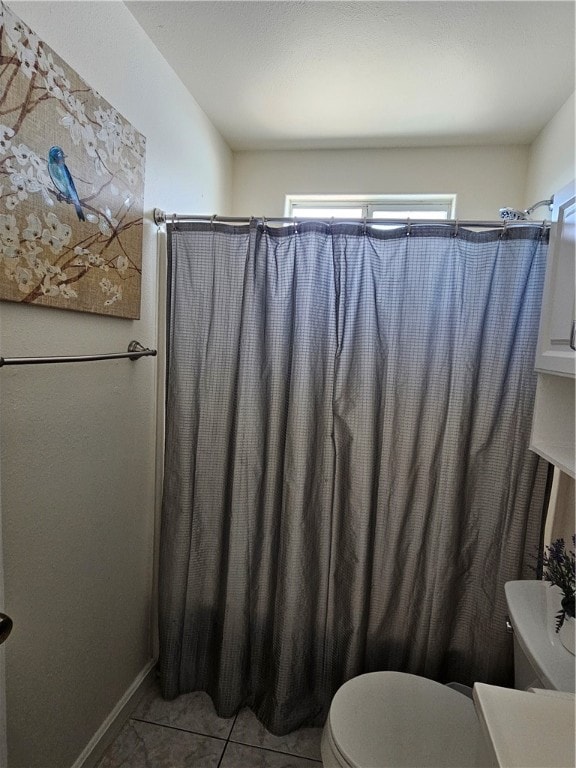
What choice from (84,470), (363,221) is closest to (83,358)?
(84,470)

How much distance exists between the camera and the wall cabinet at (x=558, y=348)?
1107 mm

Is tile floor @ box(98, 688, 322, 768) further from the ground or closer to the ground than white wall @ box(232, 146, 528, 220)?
closer to the ground

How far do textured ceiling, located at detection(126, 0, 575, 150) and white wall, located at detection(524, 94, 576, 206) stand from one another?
0.18ft

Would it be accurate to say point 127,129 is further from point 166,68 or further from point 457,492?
point 457,492

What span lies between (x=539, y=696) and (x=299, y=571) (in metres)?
0.88

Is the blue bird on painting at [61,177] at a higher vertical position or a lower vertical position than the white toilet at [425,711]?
higher

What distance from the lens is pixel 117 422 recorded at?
1.40 m

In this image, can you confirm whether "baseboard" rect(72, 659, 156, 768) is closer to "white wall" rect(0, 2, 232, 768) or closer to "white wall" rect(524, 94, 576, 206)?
"white wall" rect(0, 2, 232, 768)

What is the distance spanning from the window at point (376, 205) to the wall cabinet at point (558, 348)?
0.92 meters

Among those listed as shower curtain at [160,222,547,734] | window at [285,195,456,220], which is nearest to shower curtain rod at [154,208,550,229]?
shower curtain at [160,222,547,734]

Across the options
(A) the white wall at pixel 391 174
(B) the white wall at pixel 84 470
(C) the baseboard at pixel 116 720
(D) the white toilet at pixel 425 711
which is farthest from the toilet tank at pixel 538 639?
(A) the white wall at pixel 391 174

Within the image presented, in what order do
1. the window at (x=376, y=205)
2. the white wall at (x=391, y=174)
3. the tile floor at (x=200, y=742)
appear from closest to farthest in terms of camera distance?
the tile floor at (x=200, y=742) → the white wall at (x=391, y=174) → the window at (x=376, y=205)

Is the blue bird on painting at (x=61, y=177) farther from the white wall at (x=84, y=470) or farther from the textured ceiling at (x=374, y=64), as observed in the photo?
the textured ceiling at (x=374, y=64)

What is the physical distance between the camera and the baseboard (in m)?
1.34
